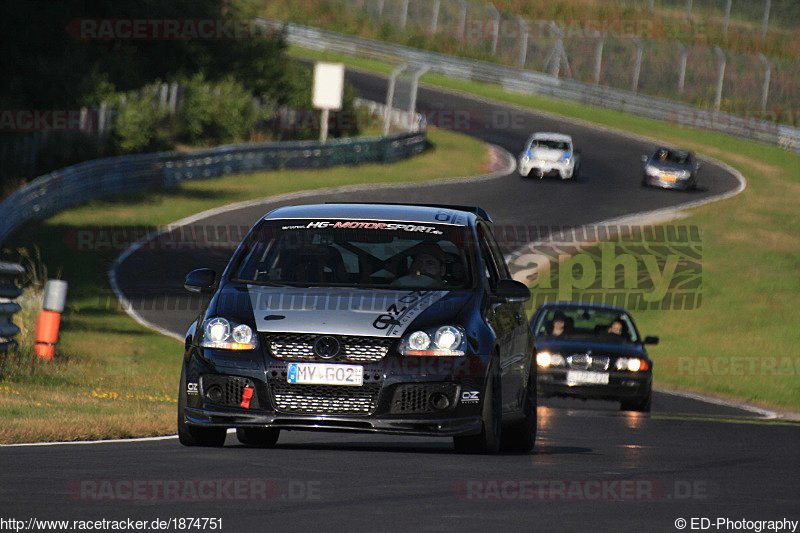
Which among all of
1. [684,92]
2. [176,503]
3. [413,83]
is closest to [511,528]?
[176,503]

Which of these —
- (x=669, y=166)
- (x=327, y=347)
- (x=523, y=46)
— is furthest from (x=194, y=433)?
(x=523, y=46)

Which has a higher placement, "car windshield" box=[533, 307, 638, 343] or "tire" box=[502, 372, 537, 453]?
"tire" box=[502, 372, 537, 453]

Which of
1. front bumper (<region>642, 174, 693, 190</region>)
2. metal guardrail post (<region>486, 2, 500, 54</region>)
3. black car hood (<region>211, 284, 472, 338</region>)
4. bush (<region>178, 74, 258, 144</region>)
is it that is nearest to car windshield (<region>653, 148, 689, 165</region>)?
front bumper (<region>642, 174, 693, 190</region>)

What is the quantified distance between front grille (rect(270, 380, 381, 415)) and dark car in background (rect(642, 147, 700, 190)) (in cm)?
3842

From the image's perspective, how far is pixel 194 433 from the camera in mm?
10312

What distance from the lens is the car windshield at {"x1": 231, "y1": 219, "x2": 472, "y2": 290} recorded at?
10539 mm

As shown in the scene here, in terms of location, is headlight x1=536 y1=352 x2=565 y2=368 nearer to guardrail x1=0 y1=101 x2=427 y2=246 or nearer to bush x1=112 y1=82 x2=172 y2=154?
guardrail x1=0 y1=101 x2=427 y2=246

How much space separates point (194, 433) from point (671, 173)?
38648 mm

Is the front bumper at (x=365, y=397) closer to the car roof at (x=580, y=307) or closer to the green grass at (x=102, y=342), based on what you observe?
the green grass at (x=102, y=342)

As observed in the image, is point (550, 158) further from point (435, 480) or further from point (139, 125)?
point (435, 480)

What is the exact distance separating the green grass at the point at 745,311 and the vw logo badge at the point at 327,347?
42.1 ft

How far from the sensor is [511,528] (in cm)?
707

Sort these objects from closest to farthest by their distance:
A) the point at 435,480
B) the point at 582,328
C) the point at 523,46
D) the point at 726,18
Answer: the point at 435,480, the point at 582,328, the point at 726,18, the point at 523,46

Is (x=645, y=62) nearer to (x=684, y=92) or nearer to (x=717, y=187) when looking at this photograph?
(x=684, y=92)
